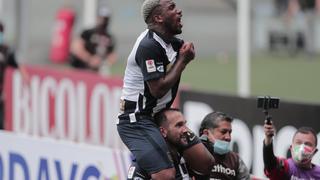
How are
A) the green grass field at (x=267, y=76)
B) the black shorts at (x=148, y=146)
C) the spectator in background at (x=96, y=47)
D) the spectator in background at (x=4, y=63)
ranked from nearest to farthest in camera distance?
the black shorts at (x=148, y=146)
the spectator in background at (x=4, y=63)
the spectator in background at (x=96, y=47)
the green grass field at (x=267, y=76)

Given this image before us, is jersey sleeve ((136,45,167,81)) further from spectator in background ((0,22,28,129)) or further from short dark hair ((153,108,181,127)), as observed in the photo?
spectator in background ((0,22,28,129))

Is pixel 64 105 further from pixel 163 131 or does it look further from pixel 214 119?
pixel 163 131

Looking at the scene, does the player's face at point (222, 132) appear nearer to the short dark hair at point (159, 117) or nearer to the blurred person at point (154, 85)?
the blurred person at point (154, 85)

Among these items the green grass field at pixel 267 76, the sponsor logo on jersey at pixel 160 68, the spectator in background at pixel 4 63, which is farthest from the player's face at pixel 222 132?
the green grass field at pixel 267 76

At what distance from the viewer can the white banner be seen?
31.9 feet

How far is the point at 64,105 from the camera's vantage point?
51.0ft

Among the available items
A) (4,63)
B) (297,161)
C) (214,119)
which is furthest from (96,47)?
(297,161)

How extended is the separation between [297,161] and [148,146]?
4.00 ft

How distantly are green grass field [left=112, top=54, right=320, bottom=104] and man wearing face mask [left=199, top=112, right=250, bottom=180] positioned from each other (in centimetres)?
1032

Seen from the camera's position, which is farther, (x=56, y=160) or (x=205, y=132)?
(x=56, y=160)

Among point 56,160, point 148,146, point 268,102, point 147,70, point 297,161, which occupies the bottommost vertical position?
point 56,160

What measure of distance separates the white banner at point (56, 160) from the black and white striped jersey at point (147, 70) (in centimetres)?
150

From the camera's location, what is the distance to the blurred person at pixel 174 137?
821 centimetres

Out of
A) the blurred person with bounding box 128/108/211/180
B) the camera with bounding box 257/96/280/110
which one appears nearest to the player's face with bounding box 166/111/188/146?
the blurred person with bounding box 128/108/211/180
